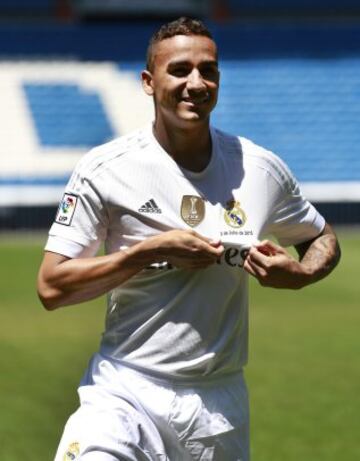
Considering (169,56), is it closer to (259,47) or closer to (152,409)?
(152,409)

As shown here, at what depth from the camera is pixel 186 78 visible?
12.9ft

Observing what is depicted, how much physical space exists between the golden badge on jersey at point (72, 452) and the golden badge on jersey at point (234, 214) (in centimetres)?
89

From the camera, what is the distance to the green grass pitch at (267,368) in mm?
7492

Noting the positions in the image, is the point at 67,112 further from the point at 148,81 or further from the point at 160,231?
the point at 160,231

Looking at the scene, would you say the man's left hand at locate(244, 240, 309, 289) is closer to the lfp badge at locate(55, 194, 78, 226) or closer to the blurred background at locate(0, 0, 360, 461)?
the lfp badge at locate(55, 194, 78, 226)

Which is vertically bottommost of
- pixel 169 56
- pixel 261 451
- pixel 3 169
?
pixel 3 169

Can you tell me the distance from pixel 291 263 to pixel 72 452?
Result: 3.02 ft

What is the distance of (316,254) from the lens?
4.30 m

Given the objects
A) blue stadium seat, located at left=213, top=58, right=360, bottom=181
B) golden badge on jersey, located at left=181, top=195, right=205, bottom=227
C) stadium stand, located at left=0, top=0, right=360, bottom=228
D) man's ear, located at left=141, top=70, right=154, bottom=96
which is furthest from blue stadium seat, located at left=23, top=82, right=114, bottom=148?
golden badge on jersey, located at left=181, top=195, right=205, bottom=227

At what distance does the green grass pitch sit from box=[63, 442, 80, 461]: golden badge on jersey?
3189mm

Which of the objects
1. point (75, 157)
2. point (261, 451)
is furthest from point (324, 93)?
point (261, 451)

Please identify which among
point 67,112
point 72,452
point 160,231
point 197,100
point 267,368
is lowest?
point 67,112

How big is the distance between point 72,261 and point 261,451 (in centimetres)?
359

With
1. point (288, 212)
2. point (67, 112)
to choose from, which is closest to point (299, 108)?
point (67, 112)
